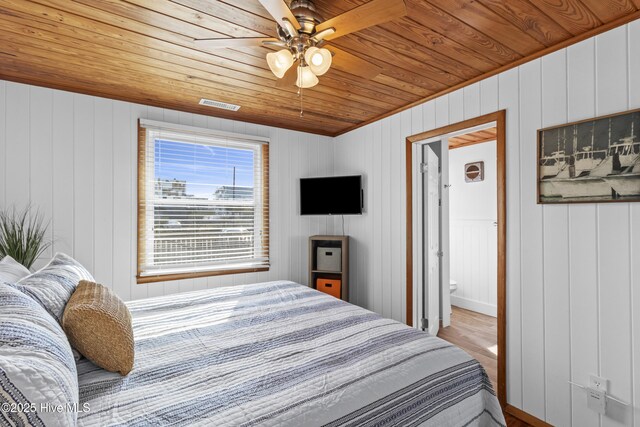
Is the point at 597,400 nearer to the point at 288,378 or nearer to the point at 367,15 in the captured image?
the point at 288,378

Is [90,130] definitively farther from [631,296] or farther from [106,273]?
[631,296]

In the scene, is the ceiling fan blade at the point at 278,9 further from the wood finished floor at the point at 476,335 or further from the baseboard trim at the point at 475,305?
the baseboard trim at the point at 475,305

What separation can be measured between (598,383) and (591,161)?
50.6 inches

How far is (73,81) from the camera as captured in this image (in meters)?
2.49

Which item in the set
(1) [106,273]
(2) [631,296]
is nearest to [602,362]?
(2) [631,296]

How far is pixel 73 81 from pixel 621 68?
12.4 ft

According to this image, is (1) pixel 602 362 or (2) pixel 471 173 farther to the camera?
(2) pixel 471 173

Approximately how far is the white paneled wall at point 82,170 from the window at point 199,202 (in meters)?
0.11

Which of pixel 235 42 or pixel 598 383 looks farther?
pixel 598 383

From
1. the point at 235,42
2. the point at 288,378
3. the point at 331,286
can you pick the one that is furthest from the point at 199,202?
the point at 288,378

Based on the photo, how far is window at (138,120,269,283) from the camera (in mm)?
2965

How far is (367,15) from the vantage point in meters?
1.30

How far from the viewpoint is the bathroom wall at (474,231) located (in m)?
4.24

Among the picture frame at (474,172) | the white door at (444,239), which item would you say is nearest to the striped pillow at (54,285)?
the white door at (444,239)
